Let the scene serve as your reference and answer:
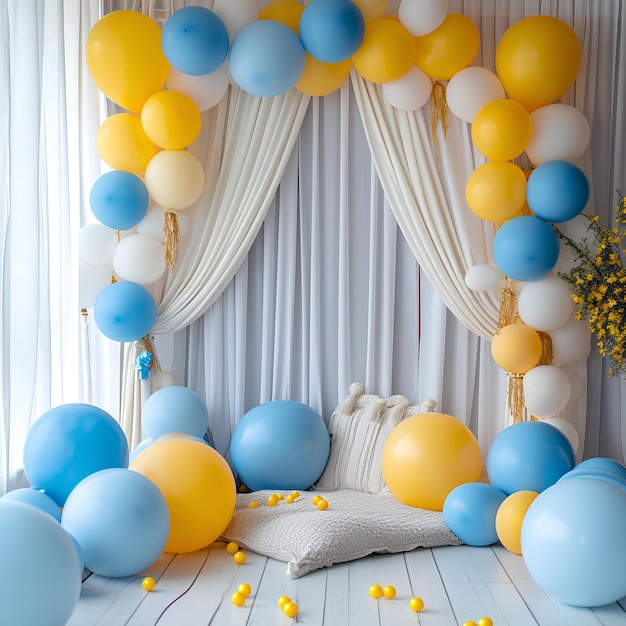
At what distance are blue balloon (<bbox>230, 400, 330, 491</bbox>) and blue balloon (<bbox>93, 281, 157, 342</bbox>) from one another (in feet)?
2.14

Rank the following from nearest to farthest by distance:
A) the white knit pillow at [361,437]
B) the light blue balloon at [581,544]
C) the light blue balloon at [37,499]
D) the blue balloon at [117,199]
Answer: the light blue balloon at [581,544], the light blue balloon at [37,499], the blue balloon at [117,199], the white knit pillow at [361,437]

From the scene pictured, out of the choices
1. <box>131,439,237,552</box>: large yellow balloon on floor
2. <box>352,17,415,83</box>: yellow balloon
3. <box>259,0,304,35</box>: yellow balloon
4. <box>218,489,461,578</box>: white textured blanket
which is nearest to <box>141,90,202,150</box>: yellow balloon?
<box>259,0,304,35</box>: yellow balloon

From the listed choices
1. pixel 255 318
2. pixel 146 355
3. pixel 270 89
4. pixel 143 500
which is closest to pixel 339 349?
pixel 255 318

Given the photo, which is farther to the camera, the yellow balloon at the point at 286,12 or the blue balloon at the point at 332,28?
the yellow balloon at the point at 286,12

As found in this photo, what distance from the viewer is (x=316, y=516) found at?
3.14 metres

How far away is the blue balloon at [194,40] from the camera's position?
11.6ft

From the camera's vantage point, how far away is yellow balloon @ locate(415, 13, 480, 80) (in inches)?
144

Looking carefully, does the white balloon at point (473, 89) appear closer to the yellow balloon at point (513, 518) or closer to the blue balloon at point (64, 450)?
the yellow balloon at point (513, 518)

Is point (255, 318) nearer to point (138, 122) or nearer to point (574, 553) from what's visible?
point (138, 122)

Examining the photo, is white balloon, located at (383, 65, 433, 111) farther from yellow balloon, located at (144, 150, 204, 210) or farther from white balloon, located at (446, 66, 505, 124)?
yellow balloon, located at (144, 150, 204, 210)

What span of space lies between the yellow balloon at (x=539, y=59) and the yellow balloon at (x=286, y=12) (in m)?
0.94

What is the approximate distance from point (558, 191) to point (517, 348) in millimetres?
702

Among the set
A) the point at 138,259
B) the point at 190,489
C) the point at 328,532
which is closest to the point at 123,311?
the point at 138,259

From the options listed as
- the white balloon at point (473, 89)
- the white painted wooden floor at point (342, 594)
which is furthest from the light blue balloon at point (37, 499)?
the white balloon at point (473, 89)
